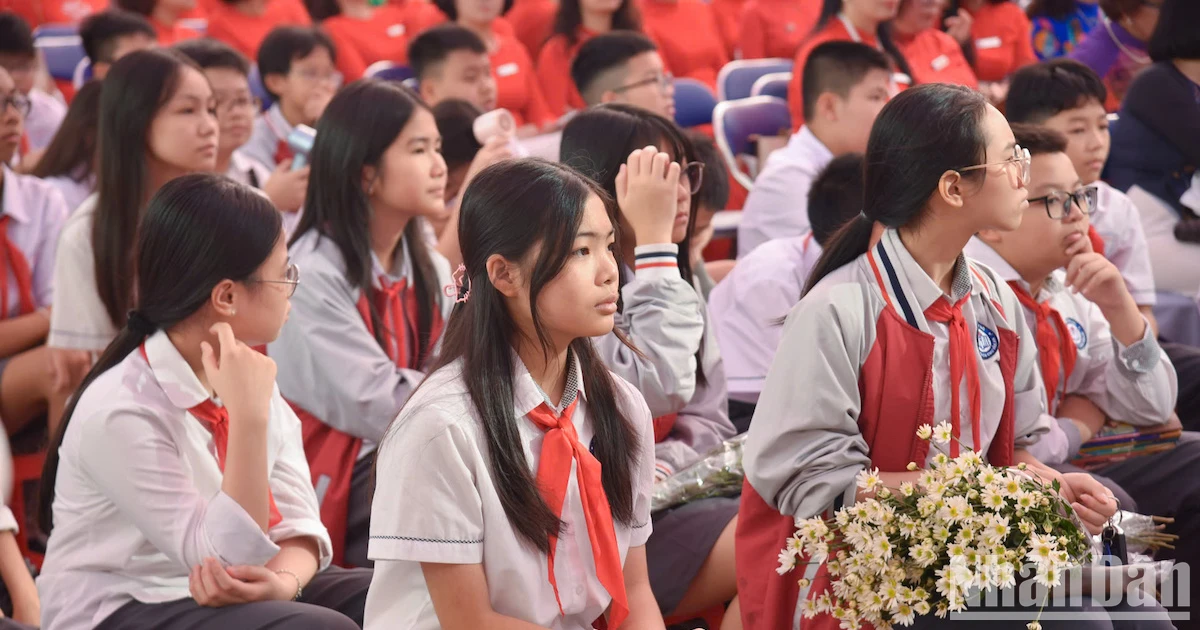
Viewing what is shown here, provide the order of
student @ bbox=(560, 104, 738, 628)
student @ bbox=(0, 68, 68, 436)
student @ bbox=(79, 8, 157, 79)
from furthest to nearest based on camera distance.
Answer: student @ bbox=(79, 8, 157, 79) < student @ bbox=(0, 68, 68, 436) < student @ bbox=(560, 104, 738, 628)

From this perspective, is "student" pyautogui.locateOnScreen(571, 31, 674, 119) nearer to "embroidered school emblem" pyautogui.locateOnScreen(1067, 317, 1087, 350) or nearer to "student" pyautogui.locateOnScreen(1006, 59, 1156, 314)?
"student" pyautogui.locateOnScreen(1006, 59, 1156, 314)

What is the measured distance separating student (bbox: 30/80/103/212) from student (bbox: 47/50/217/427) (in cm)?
62

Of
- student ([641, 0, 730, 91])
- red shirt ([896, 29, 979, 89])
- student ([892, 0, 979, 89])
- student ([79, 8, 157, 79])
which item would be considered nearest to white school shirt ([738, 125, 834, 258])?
student ([892, 0, 979, 89])

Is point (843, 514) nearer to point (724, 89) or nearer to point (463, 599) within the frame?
point (463, 599)

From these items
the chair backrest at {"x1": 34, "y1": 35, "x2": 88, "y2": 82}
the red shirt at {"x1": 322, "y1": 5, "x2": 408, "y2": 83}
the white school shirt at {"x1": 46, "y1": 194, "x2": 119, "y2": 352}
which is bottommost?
the red shirt at {"x1": 322, "y1": 5, "x2": 408, "y2": 83}

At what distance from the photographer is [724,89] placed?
553 cm

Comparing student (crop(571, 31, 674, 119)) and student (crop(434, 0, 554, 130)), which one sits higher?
student (crop(571, 31, 674, 119))

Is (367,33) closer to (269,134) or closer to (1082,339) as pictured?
(269,134)

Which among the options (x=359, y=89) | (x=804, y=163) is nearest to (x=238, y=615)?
(x=359, y=89)

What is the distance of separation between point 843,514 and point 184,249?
116cm

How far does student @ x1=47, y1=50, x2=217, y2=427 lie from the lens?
3.15 meters

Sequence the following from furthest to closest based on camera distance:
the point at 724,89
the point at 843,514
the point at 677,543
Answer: the point at 724,89 → the point at 677,543 → the point at 843,514

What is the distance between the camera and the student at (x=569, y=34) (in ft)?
19.5

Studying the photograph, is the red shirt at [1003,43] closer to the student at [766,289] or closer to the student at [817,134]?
the student at [817,134]
